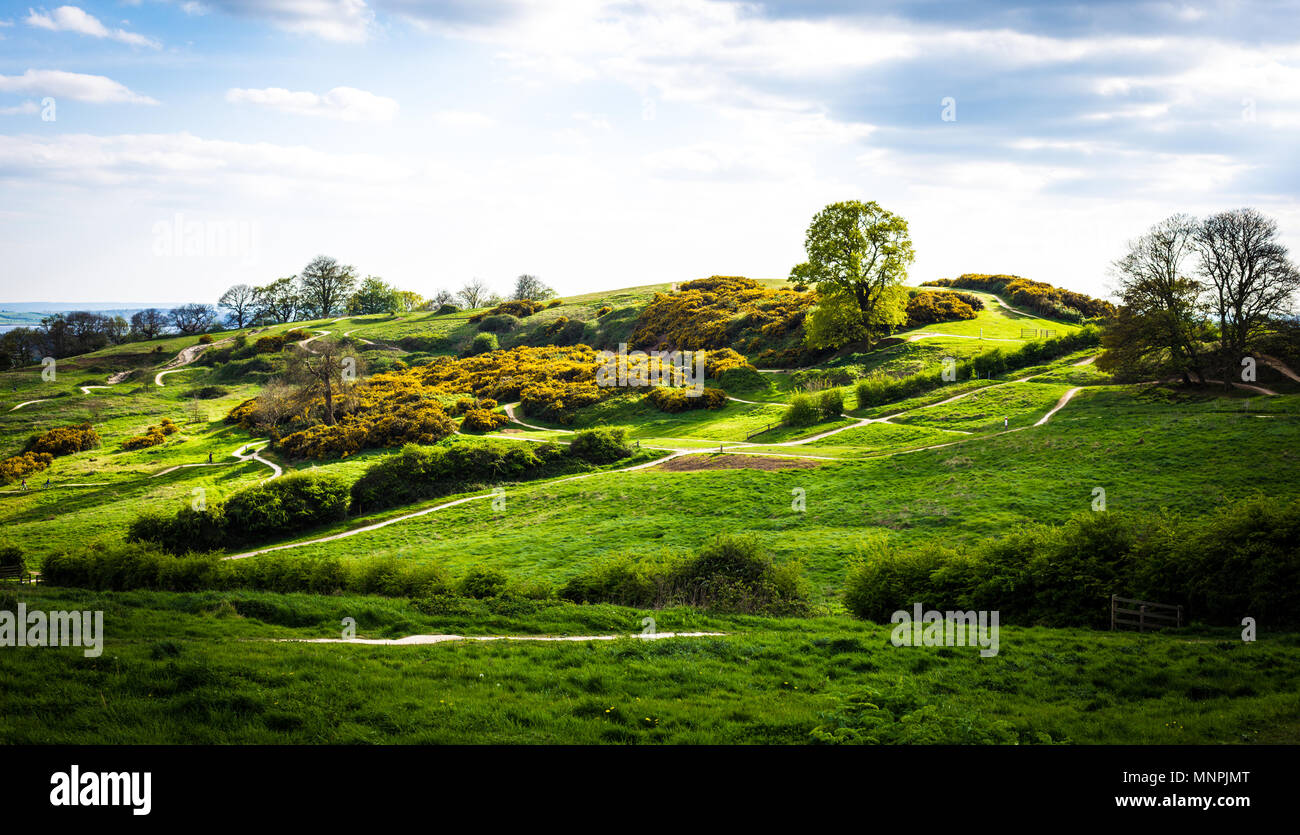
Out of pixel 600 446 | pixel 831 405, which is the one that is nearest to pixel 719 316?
pixel 831 405

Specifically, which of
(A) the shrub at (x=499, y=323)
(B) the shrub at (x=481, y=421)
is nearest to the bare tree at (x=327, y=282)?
(A) the shrub at (x=499, y=323)

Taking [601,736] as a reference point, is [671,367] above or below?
above

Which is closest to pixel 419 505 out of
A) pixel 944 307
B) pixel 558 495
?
pixel 558 495

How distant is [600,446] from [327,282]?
108860mm

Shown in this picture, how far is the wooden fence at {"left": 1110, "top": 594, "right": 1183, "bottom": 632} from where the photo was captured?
48.4ft

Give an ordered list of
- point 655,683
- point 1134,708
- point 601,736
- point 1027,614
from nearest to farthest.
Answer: point 601,736 < point 1134,708 < point 655,683 < point 1027,614

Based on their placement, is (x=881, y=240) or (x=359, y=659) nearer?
(x=359, y=659)

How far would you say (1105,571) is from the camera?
53.4 feet

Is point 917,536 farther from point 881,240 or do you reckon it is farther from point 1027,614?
point 881,240

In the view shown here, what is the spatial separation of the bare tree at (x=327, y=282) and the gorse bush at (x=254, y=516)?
4194 inches

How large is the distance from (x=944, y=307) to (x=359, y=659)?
2723 inches

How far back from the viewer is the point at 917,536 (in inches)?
976

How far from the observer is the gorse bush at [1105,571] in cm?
1422
